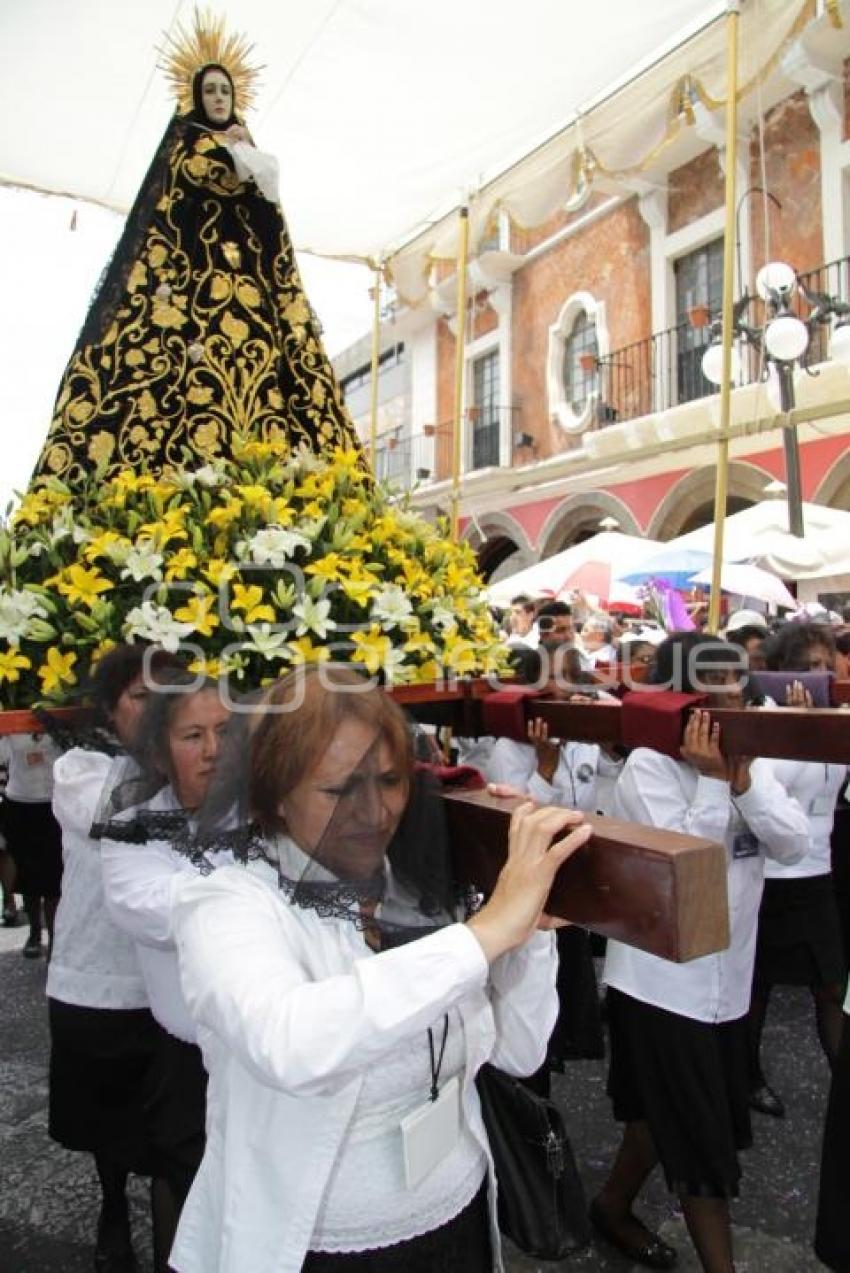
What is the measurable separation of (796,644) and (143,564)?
2.88m

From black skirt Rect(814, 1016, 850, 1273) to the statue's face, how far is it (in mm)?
2615

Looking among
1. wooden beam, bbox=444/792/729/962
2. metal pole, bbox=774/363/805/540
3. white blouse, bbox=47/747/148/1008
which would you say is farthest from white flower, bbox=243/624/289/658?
metal pole, bbox=774/363/805/540

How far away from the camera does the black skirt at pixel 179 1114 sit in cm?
191

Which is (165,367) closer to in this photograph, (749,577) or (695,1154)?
(695,1154)

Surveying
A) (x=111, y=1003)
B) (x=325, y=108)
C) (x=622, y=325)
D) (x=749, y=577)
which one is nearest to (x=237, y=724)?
(x=111, y=1003)

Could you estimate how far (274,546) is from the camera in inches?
84.4

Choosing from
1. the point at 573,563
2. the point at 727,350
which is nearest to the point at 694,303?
the point at 573,563

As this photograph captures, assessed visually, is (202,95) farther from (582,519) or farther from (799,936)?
(582,519)

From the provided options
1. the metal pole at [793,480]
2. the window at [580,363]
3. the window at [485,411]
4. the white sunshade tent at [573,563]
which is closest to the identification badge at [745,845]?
the metal pole at [793,480]

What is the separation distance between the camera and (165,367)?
8.42 feet

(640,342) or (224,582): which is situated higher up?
(640,342)

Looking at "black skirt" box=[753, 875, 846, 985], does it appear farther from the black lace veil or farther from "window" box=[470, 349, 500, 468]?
"window" box=[470, 349, 500, 468]

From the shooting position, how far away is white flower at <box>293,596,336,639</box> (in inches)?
82.5

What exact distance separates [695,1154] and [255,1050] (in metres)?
1.71
